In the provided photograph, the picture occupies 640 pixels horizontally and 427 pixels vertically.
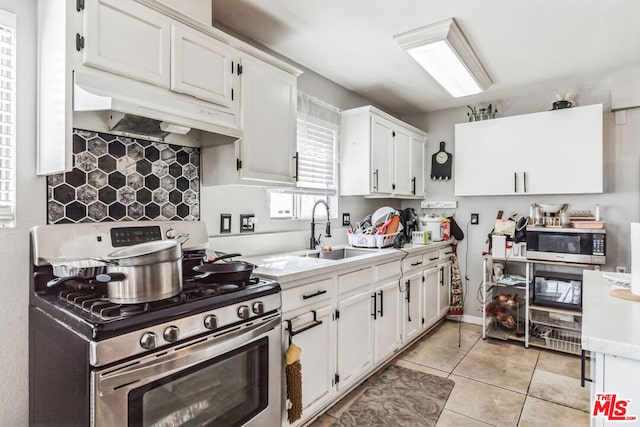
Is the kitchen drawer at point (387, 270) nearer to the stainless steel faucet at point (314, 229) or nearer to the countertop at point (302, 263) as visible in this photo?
the countertop at point (302, 263)

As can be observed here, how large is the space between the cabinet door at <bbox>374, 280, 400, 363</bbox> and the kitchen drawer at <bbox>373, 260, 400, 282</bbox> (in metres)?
0.07

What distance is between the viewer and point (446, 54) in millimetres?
2467

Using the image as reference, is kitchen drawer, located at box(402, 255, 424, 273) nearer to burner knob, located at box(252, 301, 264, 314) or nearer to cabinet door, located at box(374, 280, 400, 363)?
cabinet door, located at box(374, 280, 400, 363)

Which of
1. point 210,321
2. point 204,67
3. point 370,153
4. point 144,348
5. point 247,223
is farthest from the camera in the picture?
point 370,153

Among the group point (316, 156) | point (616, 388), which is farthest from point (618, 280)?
point (316, 156)

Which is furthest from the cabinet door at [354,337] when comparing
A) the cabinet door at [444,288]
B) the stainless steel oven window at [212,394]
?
the cabinet door at [444,288]

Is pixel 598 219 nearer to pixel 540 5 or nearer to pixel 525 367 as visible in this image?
pixel 525 367

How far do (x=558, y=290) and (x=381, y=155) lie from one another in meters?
2.02

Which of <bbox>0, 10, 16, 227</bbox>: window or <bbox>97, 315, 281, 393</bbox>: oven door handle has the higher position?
<bbox>0, 10, 16, 227</bbox>: window

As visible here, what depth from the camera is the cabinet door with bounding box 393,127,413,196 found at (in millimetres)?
3557

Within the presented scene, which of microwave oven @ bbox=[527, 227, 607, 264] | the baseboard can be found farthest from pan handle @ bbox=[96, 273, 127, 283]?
the baseboard

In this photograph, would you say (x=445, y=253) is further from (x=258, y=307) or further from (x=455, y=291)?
(x=258, y=307)

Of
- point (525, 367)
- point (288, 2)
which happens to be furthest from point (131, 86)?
point (525, 367)

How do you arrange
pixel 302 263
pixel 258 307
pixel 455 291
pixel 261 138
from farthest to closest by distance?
pixel 455 291, pixel 302 263, pixel 261 138, pixel 258 307
